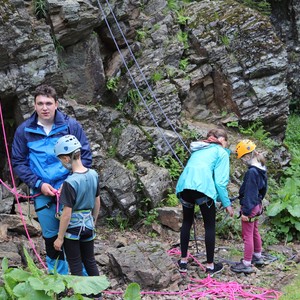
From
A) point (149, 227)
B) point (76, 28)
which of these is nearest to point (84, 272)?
point (149, 227)

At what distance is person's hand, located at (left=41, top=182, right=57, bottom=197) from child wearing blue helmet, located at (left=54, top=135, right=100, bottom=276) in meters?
0.29

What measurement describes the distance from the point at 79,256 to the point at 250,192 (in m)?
2.66

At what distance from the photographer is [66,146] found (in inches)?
181

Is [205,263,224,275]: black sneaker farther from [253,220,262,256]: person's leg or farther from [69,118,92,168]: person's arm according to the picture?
[69,118,92,168]: person's arm

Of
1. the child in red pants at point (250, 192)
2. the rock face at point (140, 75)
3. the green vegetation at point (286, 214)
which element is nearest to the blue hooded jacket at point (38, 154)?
the child in red pants at point (250, 192)

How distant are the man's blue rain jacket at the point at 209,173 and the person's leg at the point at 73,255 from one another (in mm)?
1834

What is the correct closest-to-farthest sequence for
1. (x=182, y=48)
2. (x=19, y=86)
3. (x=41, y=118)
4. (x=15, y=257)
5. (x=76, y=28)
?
(x=41, y=118)
(x=15, y=257)
(x=19, y=86)
(x=76, y=28)
(x=182, y=48)

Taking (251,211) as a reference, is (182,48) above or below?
above

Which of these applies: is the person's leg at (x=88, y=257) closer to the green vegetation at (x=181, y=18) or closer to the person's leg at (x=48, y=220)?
the person's leg at (x=48, y=220)

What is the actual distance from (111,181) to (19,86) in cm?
241

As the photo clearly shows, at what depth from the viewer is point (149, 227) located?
27.8ft

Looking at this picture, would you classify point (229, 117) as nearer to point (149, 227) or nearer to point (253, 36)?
point (253, 36)

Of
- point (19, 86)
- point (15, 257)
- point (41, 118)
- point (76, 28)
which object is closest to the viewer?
point (41, 118)

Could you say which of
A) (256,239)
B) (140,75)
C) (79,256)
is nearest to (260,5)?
(140,75)
